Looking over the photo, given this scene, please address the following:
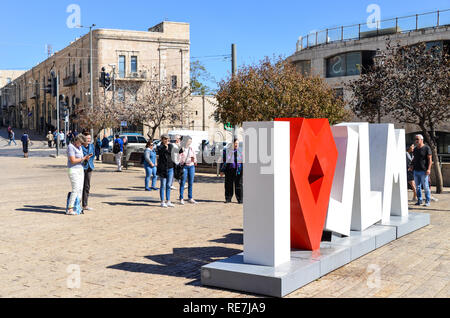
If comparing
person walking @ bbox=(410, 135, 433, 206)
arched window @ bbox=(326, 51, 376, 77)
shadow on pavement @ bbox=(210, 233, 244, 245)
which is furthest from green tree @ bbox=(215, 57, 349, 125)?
arched window @ bbox=(326, 51, 376, 77)

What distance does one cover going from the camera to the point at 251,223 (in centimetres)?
611

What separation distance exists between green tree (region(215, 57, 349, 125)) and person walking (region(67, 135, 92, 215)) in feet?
28.3

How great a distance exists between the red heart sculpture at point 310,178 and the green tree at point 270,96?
11.3m

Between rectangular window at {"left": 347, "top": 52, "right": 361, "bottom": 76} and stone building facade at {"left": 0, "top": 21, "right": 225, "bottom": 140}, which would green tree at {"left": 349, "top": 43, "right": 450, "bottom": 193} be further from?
stone building facade at {"left": 0, "top": 21, "right": 225, "bottom": 140}

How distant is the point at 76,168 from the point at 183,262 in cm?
495

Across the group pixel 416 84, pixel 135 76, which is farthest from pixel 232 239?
pixel 135 76

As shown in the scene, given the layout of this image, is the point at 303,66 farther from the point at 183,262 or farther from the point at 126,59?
the point at 183,262

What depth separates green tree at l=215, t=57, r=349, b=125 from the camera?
18.5 m

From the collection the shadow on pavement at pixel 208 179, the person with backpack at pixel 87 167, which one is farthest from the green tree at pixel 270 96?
the person with backpack at pixel 87 167

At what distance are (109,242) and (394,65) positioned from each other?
11.6m

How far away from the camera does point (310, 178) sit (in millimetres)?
7109

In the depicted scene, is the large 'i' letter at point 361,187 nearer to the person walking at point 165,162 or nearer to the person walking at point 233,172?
the person walking at point 165,162
